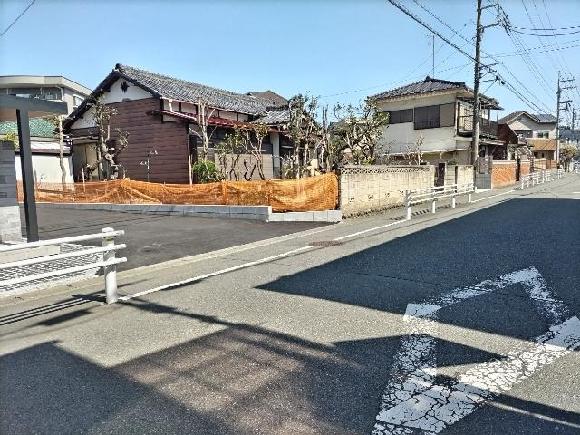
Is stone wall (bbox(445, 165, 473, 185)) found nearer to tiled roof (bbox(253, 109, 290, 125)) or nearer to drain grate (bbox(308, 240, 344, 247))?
tiled roof (bbox(253, 109, 290, 125))

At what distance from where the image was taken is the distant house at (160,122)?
19.8 metres

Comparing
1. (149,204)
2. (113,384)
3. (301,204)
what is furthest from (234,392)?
(149,204)

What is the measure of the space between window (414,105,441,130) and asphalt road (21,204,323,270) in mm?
21346

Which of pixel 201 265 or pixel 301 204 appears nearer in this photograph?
pixel 201 265

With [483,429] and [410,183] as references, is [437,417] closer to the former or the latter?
[483,429]

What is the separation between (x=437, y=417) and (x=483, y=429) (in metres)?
0.28

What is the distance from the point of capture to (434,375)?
3.25 m

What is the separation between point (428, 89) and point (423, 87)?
1.22m

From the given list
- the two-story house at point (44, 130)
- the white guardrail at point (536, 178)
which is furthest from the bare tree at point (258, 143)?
the white guardrail at point (536, 178)

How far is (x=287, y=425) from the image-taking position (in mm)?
2664

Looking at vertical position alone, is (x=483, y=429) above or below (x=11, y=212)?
below

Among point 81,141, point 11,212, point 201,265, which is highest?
point 81,141

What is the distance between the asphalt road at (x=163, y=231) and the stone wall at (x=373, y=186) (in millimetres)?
1945

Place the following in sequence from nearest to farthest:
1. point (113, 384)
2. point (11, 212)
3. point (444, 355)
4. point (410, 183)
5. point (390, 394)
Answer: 1. point (390, 394)
2. point (113, 384)
3. point (444, 355)
4. point (11, 212)
5. point (410, 183)
